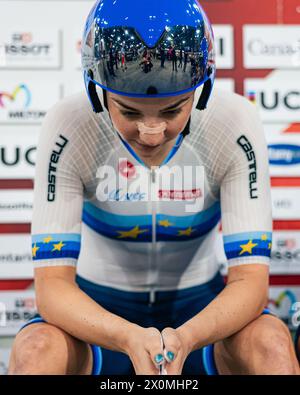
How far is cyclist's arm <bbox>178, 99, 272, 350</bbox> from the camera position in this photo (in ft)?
3.01

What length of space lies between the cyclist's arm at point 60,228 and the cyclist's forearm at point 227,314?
0.43ft

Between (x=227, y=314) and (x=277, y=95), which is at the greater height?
(x=277, y=95)

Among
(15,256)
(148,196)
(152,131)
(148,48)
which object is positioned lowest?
(15,256)

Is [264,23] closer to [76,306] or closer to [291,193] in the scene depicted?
[291,193]

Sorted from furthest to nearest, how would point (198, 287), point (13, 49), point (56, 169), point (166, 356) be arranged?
point (13, 49) → point (198, 287) → point (56, 169) → point (166, 356)

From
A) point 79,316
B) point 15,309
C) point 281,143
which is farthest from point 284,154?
point 79,316

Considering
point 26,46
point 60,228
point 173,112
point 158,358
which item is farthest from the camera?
point 26,46

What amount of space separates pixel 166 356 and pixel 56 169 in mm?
375

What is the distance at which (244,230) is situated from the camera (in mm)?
997

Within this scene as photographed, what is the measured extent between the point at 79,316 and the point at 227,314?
0.69 feet

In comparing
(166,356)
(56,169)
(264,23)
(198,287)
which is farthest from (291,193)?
(166,356)

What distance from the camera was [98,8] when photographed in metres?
0.90

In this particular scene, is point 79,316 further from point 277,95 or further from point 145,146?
point 277,95

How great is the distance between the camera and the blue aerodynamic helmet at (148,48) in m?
0.83
